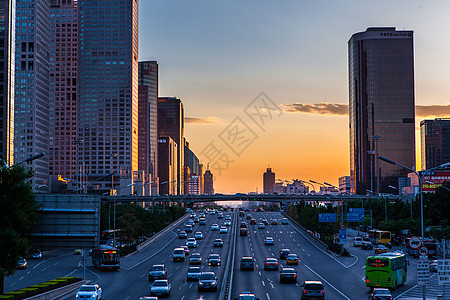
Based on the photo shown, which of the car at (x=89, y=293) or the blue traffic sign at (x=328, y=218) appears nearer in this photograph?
the car at (x=89, y=293)

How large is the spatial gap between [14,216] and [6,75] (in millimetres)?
134840

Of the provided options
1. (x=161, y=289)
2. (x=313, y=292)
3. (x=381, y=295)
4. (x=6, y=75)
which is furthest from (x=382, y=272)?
(x=6, y=75)

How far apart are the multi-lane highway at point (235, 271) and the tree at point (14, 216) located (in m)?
7.17

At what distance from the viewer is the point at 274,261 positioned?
67.3 m

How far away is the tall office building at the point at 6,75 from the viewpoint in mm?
163750

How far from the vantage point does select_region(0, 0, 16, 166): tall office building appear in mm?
163750

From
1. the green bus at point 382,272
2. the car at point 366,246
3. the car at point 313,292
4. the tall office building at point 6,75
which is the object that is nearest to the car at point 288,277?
→ the green bus at point 382,272

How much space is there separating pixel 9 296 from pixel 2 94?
138895 millimetres

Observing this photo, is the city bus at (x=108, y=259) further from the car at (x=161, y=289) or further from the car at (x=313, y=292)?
the car at (x=313, y=292)

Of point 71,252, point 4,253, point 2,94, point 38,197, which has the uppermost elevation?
point 2,94

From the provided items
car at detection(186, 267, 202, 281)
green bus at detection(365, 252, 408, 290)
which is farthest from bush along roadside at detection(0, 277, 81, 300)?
green bus at detection(365, 252, 408, 290)

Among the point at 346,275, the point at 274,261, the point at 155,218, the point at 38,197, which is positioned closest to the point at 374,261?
the point at 346,275

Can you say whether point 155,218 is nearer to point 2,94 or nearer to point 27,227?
point 2,94

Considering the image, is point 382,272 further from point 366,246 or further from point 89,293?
point 366,246
